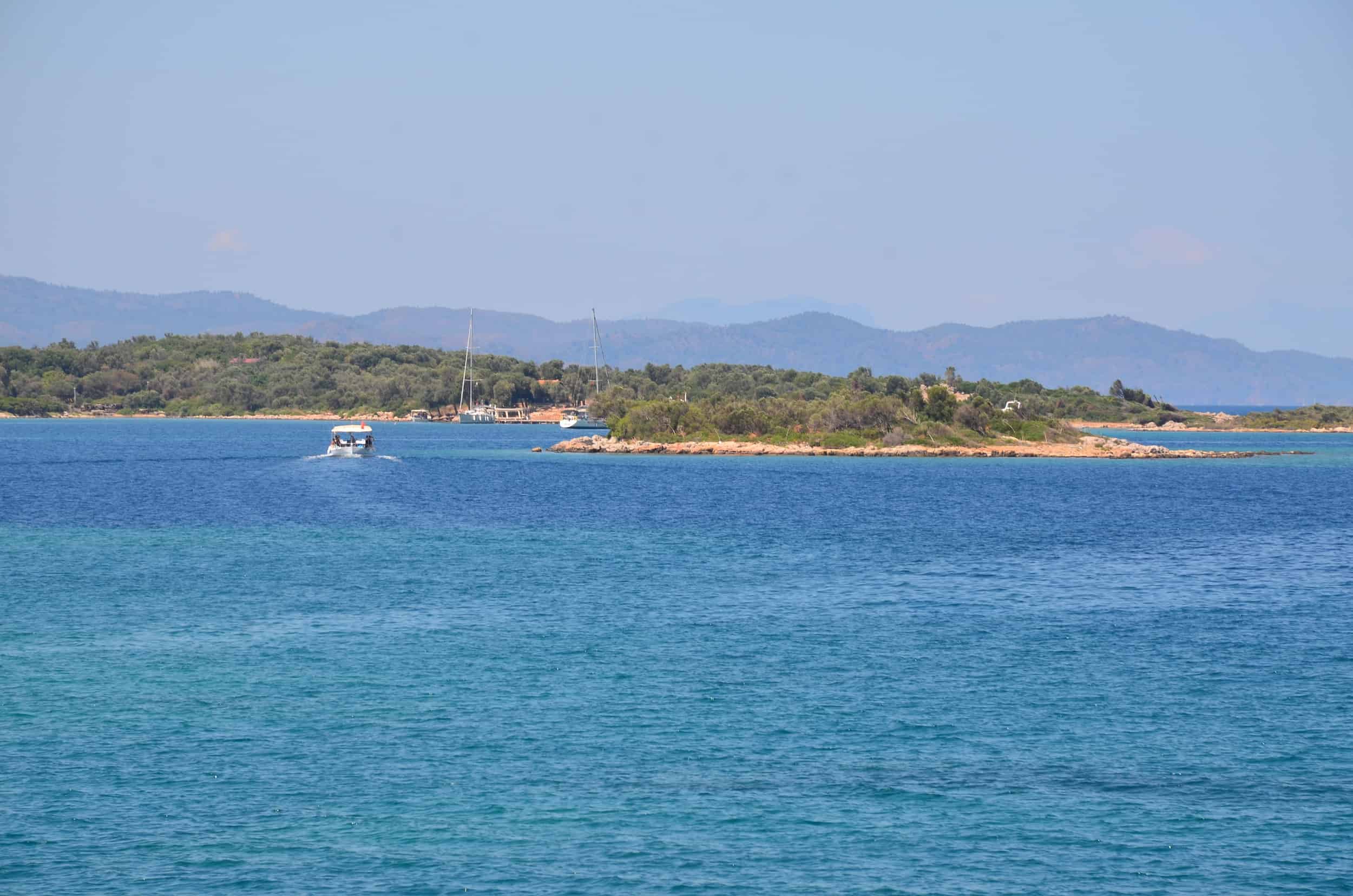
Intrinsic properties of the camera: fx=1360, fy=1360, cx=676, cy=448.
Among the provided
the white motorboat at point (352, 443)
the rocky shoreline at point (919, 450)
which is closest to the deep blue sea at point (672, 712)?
the white motorboat at point (352, 443)

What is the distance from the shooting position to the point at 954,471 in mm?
104812

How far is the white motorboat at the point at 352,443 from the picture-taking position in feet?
399

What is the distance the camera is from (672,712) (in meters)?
26.0

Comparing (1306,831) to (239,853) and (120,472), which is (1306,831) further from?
(120,472)

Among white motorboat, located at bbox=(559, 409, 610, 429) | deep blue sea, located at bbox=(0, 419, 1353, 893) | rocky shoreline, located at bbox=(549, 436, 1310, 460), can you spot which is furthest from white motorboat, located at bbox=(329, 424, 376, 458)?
deep blue sea, located at bbox=(0, 419, 1353, 893)

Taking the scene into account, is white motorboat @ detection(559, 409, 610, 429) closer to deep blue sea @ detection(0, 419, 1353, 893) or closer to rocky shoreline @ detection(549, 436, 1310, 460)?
rocky shoreline @ detection(549, 436, 1310, 460)

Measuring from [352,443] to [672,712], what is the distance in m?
103

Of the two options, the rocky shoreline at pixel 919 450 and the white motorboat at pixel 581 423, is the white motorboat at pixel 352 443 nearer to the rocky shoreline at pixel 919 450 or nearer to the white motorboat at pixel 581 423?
the rocky shoreline at pixel 919 450

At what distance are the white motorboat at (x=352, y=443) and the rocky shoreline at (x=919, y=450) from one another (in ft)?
62.0

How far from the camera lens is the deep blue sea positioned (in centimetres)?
1850

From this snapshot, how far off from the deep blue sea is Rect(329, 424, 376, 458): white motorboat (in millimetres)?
63120

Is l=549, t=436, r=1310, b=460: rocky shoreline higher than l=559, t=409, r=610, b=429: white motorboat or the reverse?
the reverse

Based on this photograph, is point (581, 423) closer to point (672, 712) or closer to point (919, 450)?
point (919, 450)

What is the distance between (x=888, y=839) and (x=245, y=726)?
39.5 ft
